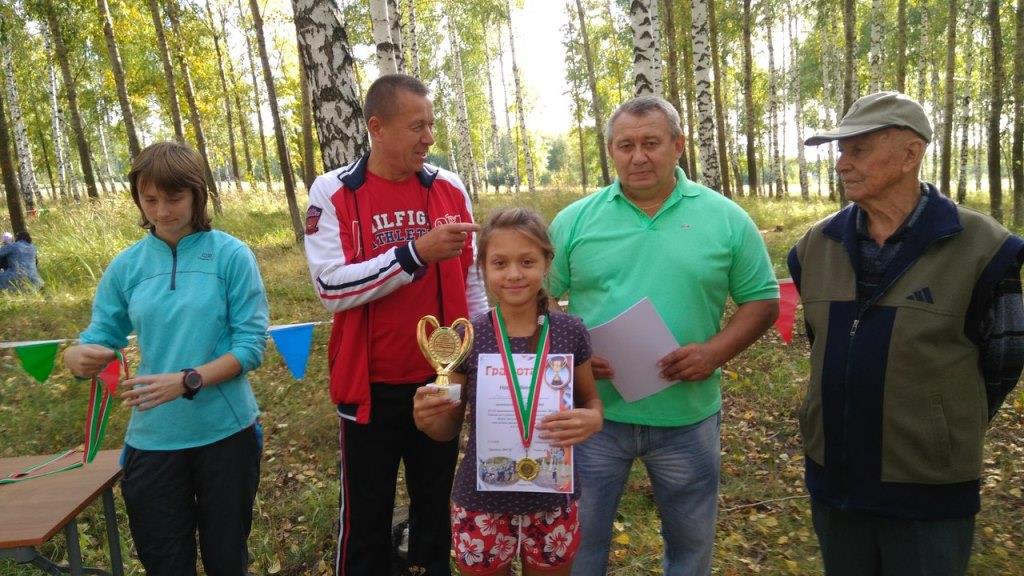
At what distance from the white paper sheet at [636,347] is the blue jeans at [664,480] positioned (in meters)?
0.17

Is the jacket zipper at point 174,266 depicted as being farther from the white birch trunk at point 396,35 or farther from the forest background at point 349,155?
the white birch trunk at point 396,35

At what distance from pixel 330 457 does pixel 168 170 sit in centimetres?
314

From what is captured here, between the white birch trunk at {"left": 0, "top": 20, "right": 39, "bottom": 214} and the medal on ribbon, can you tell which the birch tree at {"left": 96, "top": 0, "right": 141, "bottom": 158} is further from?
the medal on ribbon

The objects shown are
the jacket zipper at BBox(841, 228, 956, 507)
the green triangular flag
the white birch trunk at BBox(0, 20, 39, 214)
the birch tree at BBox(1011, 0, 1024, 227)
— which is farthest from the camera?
the white birch trunk at BBox(0, 20, 39, 214)

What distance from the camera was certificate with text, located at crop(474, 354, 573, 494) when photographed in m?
1.92

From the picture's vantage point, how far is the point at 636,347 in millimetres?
2277

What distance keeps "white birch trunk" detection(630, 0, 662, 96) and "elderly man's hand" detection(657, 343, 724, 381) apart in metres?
7.06

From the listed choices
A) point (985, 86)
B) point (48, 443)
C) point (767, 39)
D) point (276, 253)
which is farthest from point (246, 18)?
point (985, 86)

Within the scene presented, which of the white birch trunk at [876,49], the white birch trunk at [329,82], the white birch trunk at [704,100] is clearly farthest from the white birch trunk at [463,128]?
the white birch trunk at [329,82]

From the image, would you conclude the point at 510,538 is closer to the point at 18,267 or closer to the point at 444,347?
the point at 444,347

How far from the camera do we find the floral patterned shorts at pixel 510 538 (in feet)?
6.57

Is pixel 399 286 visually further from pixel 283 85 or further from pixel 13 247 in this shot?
pixel 283 85

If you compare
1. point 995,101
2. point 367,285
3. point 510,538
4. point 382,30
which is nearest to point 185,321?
point 367,285

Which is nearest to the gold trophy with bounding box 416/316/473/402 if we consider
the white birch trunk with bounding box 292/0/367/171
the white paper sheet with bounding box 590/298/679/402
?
the white paper sheet with bounding box 590/298/679/402
